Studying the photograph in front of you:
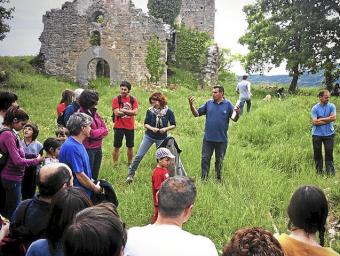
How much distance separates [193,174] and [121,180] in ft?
4.73

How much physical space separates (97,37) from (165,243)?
833 inches

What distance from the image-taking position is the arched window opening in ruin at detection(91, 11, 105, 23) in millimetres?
22562

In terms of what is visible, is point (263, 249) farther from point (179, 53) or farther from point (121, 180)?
point (179, 53)

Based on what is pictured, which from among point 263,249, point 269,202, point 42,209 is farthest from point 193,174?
point 263,249

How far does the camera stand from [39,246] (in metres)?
2.73

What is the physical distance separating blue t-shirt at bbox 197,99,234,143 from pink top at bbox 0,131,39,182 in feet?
11.3

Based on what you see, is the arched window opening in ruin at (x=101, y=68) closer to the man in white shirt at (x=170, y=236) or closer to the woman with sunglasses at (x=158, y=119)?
the woman with sunglasses at (x=158, y=119)

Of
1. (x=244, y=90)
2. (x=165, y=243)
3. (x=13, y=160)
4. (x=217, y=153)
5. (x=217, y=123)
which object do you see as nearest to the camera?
(x=165, y=243)

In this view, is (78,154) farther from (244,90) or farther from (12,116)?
(244,90)

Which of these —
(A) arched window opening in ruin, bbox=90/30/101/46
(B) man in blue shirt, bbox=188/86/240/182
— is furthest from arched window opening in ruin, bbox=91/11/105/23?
(B) man in blue shirt, bbox=188/86/240/182

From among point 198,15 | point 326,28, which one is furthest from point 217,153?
point 198,15

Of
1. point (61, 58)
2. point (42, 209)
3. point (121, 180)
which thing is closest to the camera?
point (42, 209)

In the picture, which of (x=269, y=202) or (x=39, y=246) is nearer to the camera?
(x=39, y=246)

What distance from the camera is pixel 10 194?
5.09 meters
